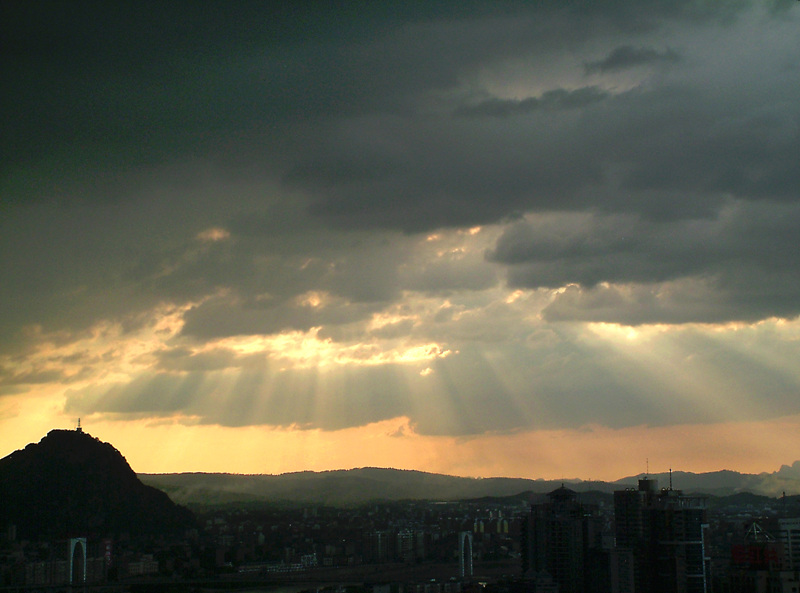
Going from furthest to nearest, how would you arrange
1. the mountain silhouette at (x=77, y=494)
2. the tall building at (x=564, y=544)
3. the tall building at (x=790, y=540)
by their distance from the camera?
the mountain silhouette at (x=77, y=494), the tall building at (x=564, y=544), the tall building at (x=790, y=540)

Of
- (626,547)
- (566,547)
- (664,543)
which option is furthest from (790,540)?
(566,547)

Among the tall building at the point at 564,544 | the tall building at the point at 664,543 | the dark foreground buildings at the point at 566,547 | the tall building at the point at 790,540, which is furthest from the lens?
the tall building at the point at 564,544

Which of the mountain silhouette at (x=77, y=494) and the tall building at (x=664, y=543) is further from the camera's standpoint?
the mountain silhouette at (x=77, y=494)

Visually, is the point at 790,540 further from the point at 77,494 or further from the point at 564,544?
the point at 77,494

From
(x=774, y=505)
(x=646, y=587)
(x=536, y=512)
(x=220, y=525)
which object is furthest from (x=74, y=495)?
(x=774, y=505)

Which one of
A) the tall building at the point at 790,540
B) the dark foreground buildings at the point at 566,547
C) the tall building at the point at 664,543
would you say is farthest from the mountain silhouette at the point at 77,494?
the tall building at the point at 790,540

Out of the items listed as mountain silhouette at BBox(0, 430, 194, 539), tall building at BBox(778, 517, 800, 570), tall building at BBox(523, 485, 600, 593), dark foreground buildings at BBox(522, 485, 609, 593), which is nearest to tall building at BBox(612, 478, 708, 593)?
dark foreground buildings at BBox(522, 485, 609, 593)

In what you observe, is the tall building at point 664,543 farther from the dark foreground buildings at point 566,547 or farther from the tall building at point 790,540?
the tall building at point 790,540
